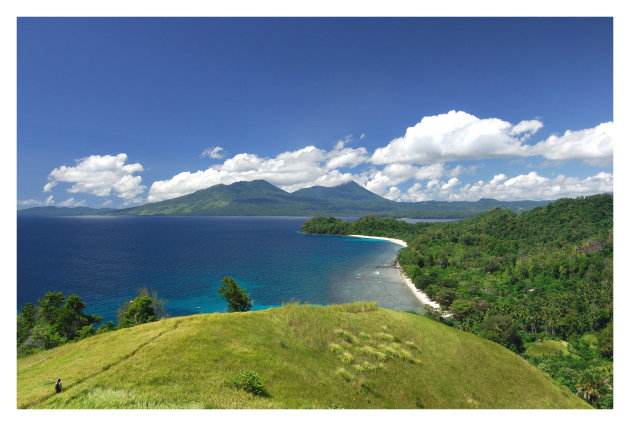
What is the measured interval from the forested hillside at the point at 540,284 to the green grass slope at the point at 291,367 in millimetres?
18620

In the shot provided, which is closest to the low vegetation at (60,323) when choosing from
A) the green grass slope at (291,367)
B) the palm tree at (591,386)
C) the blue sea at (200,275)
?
the blue sea at (200,275)

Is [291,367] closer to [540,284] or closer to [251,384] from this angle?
[251,384]

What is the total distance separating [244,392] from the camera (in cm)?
1121

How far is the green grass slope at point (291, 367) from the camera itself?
10.9 metres

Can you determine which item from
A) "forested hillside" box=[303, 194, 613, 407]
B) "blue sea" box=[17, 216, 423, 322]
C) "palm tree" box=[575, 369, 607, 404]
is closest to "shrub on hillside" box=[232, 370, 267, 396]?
"forested hillside" box=[303, 194, 613, 407]

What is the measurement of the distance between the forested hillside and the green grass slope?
1862cm

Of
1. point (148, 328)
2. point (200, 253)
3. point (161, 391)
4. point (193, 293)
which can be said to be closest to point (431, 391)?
point (161, 391)

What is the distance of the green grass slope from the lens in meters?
10.9

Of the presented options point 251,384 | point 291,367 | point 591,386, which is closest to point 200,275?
point 291,367

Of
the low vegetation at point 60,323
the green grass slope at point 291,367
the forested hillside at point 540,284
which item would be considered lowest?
the forested hillside at point 540,284

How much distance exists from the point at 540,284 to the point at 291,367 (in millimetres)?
75682

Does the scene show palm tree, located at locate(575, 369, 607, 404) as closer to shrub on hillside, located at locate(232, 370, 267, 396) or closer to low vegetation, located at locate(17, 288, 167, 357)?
shrub on hillside, located at locate(232, 370, 267, 396)

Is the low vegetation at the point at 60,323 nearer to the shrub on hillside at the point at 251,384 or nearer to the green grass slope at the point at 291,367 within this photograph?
the green grass slope at the point at 291,367

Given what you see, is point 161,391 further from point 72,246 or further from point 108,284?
point 72,246
